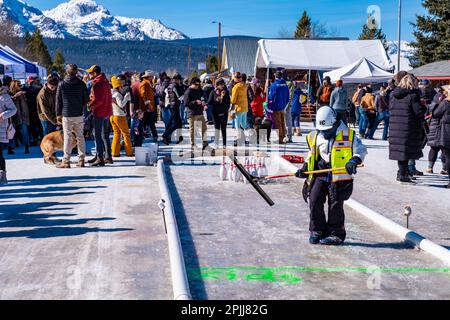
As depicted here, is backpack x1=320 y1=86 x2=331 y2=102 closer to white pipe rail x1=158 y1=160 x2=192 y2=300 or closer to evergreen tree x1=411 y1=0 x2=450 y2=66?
white pipe rail x1=158 y1=160 x2=192 y2=300

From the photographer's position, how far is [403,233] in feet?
21.2

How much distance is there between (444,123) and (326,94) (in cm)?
761

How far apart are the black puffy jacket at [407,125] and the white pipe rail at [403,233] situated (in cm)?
232

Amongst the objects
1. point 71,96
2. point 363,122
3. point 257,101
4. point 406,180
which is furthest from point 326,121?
point 363,122

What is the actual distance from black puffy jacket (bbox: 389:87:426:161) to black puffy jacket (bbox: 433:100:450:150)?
287 mm

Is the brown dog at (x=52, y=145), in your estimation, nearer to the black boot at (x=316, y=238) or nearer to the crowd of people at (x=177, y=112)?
the crowd of people at (x=177, y=112)

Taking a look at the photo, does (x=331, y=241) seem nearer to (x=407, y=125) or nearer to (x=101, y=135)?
(x=407, y=125)

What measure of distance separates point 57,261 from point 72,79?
251 inches

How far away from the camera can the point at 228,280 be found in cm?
502
